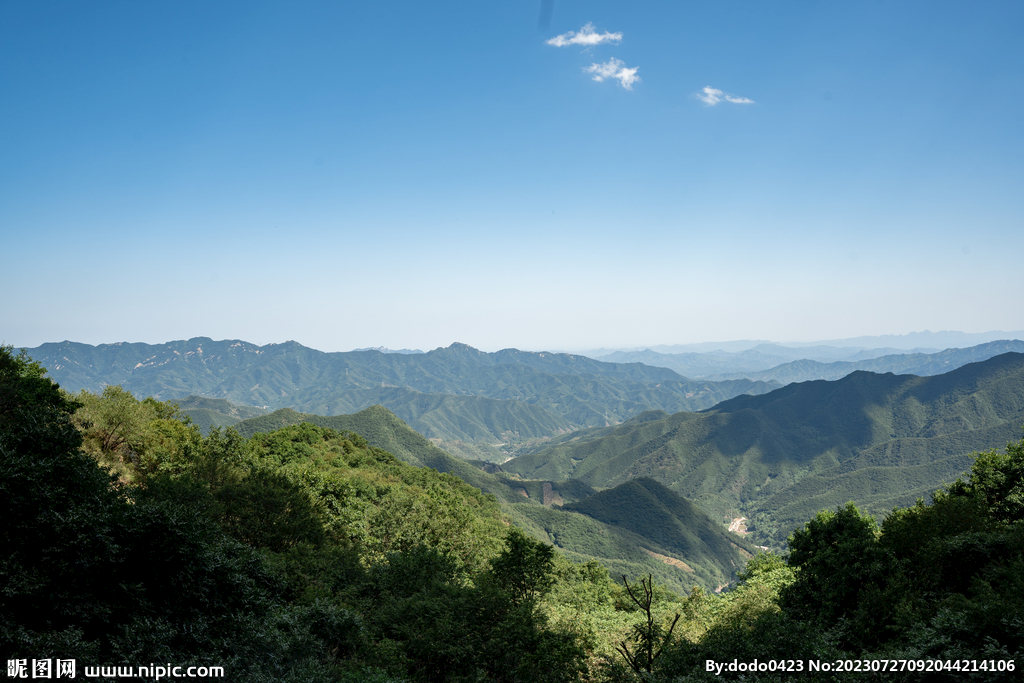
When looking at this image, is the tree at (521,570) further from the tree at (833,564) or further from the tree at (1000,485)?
the tree at (1000,485)

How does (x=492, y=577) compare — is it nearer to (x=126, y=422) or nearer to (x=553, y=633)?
(x=553, y=633)

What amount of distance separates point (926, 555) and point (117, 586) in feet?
116

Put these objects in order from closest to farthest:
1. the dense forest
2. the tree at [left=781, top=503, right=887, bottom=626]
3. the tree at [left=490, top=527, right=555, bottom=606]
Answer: the dense forest → the tree at [left=781, top=503, right=887, bottom=626] → the tree at [left=490, top=527, right=555, bottom=606]

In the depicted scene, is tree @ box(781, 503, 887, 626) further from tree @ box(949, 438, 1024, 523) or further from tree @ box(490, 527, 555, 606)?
tree @ box(490, 527, 555, 606)

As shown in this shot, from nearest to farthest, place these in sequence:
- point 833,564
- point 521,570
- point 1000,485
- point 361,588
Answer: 1. point 833,564
2. point 361,588
3. point 521,570
4. point 1000,485

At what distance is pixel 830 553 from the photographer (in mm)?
28250

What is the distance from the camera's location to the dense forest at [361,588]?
13023 mm

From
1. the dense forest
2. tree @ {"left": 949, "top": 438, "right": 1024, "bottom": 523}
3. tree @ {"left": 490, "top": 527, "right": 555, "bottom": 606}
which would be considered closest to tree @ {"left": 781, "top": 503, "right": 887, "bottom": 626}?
the dense forest

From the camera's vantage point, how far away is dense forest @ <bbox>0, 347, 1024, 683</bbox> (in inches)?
513

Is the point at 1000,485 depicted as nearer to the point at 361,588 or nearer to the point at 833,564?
the point at 833,564

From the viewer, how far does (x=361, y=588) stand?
2783 centimetres

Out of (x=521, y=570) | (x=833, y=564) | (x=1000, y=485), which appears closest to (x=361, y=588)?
(x=521, y=570)

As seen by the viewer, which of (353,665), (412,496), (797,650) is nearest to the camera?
(797,650)

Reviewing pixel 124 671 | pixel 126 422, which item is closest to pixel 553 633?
pixel 124 671
